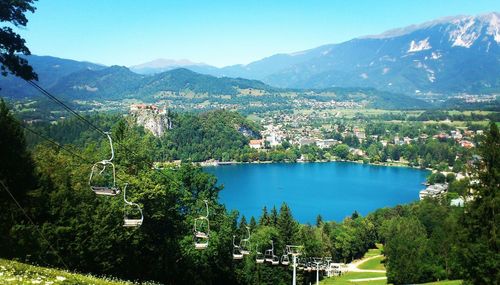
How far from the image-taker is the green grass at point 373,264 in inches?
1443

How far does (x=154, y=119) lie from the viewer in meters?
129

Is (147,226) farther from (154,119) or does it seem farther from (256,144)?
(256,144)

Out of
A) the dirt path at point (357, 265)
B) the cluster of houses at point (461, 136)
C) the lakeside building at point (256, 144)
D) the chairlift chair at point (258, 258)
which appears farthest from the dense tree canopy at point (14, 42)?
the cluster of houses at point (461, 136)

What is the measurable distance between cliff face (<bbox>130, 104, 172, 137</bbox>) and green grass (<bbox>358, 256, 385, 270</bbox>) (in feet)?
310

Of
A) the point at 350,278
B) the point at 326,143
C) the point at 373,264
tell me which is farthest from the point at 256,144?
the point at 350,278

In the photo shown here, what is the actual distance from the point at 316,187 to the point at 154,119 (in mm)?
58893

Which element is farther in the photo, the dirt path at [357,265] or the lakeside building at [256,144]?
the lakeside building at [256,144]

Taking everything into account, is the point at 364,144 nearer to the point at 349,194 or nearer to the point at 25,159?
the point at 349,194

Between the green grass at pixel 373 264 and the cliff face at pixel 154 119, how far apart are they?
94.4 meters

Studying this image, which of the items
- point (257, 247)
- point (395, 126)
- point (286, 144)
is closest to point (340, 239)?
point (257, 247)

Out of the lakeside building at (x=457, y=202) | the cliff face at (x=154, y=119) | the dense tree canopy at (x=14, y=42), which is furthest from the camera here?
the cliff face at (x=154, y=119)

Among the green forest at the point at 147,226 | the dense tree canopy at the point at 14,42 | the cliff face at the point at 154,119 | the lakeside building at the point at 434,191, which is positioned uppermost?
the dense tree canopy at the point at 14,42

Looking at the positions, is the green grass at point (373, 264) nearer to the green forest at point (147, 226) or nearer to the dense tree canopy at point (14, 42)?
the green forest at point (147, 226)

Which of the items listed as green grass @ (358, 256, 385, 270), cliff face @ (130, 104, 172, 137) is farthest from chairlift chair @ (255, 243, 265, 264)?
cliff face @ (130, 104, 172, 137)
